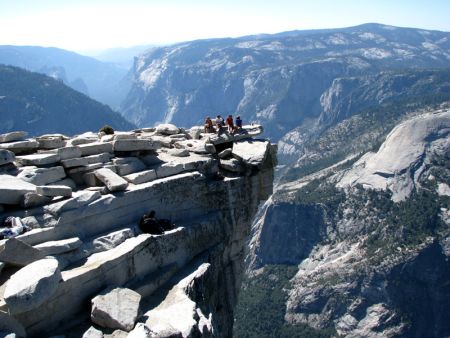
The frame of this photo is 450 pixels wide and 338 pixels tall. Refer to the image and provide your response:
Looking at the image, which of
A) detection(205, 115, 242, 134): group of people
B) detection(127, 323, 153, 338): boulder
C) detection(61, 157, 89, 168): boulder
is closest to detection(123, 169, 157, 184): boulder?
detection(61, 157, 89, 168): boulder

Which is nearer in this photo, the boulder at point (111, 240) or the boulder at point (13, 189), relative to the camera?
the boulder at point (13, 189)

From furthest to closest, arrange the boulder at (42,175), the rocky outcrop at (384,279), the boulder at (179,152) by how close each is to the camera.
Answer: the rocky outcrop at (384,279) < the boulder at (179,152) < the boulder at (42,175)

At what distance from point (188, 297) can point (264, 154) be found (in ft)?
32.9

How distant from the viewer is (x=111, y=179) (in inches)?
765

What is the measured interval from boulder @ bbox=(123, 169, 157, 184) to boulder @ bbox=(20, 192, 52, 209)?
3746 millimetres

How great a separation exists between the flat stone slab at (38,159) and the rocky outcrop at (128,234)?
1.8 inches

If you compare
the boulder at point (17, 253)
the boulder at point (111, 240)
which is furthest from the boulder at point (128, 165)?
the boulder at point (17, 253)

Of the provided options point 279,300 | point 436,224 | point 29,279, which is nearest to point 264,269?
point 279,300

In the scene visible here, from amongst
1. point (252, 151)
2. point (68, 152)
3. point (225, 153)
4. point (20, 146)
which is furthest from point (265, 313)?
point (68, 152)

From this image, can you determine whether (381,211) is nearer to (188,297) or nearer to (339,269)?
(339,269)

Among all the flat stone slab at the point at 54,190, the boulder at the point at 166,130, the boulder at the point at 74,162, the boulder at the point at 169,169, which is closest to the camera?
the flat stone slab at the point at 54,190

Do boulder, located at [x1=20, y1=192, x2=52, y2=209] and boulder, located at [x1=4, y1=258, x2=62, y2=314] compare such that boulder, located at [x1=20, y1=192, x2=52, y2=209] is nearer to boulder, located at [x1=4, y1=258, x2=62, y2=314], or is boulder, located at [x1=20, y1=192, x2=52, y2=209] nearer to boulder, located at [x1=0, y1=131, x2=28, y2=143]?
boulder, located at [x1=4, y1=258, x2=62, y2=314]

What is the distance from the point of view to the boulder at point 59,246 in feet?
51.6

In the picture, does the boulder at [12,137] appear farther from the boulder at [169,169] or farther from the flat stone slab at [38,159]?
the boulder at [169,169]
